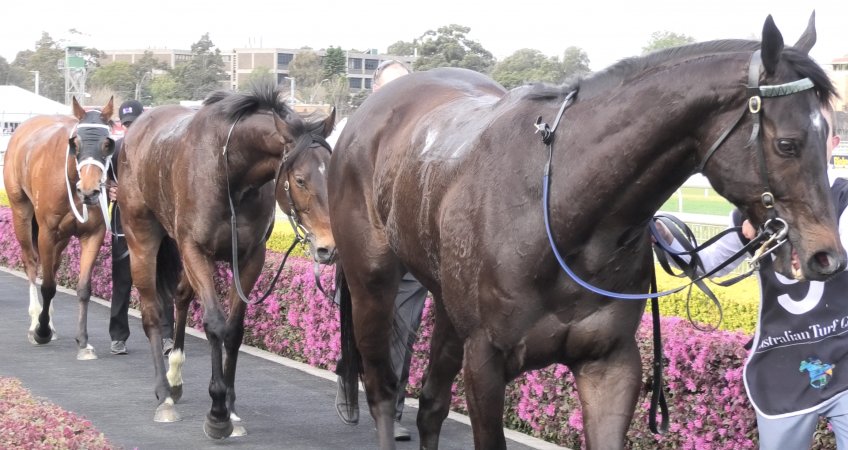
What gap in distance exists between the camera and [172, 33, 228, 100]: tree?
6097 centimetres

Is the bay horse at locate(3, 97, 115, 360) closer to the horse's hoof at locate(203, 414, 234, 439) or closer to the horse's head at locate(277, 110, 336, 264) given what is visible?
the horse's hoof at locate(203, 414, 234, 439)

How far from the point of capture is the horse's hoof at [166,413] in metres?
6.61

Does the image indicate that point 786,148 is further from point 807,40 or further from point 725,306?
point 725,306

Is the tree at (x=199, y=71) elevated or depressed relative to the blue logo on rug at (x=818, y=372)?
depressed

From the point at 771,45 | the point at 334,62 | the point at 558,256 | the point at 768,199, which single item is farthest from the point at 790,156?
the point at 334,62

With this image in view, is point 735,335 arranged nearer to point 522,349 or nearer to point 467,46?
point 522,349

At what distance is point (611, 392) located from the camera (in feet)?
11.9

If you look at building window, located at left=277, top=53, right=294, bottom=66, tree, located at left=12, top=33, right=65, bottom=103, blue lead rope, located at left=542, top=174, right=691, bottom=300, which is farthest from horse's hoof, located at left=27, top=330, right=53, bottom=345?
building window, located at left=277, top=53, right=294, bottom=66

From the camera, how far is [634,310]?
3602 mm

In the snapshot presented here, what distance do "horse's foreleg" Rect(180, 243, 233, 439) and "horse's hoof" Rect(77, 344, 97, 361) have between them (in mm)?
2682

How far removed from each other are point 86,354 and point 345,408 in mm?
3350

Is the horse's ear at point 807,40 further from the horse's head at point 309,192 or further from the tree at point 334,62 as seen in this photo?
the tree at point 334,62

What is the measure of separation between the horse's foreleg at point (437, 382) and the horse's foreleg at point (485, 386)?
3.95 ft

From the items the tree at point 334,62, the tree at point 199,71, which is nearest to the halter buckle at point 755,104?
the tree at point 334,62
